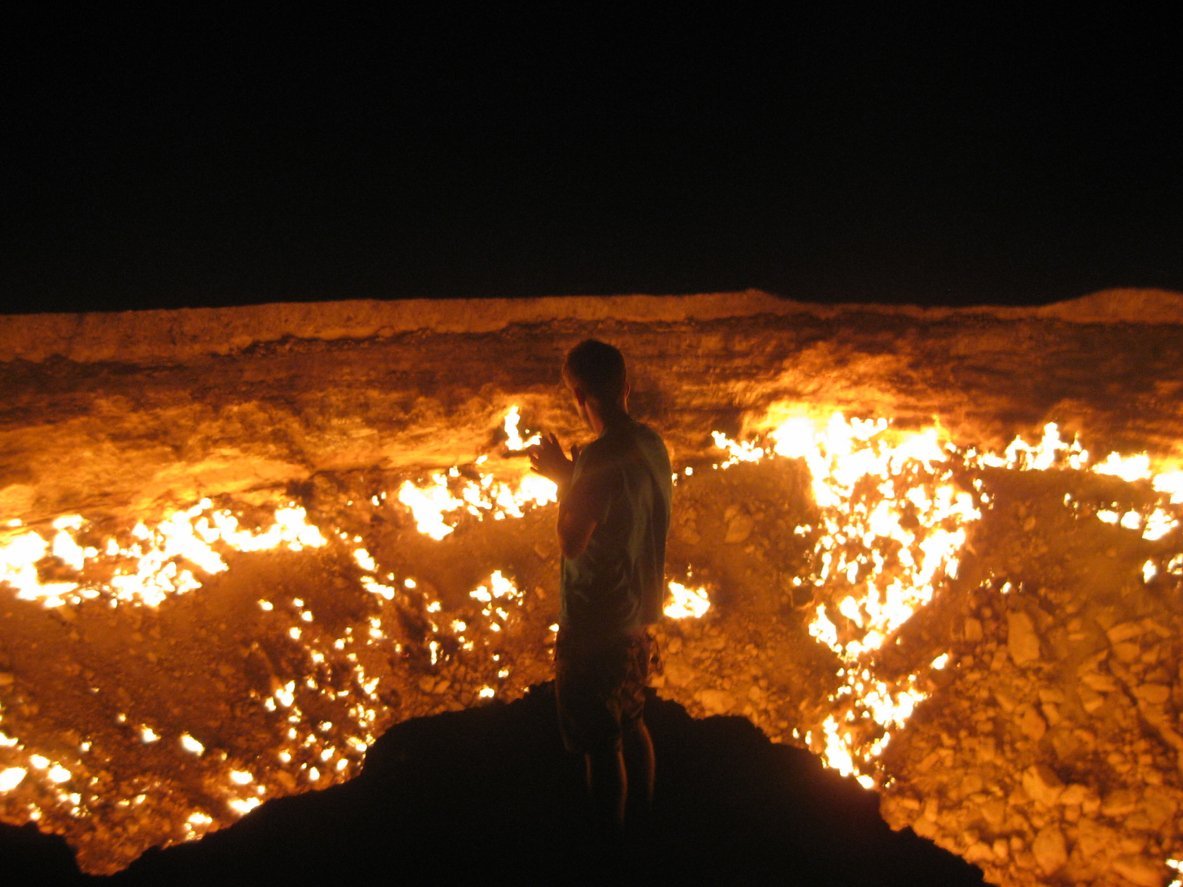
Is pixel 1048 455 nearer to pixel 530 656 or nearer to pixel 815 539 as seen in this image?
pixel 815 539

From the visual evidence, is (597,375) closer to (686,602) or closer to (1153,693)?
(686,602)

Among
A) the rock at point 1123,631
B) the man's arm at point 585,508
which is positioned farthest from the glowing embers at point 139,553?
the rock at point 1123,631

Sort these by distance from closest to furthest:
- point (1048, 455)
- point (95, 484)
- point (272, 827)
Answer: point (272, 827) < point (95, 484) < point (1048, 455)

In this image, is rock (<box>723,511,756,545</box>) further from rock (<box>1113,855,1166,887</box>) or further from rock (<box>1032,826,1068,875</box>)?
rock (<box>1113,855,1166,887</box>)

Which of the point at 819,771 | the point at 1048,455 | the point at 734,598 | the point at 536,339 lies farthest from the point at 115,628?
the point at 1048,455

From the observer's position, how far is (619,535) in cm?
197

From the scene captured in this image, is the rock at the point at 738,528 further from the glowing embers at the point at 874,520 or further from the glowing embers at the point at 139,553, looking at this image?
the glowing embers at the point at 139,553

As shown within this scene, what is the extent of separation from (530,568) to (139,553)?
6.78ft

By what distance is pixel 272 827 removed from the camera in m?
2.61

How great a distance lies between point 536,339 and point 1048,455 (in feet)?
9.37

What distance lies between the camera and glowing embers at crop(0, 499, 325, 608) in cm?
314

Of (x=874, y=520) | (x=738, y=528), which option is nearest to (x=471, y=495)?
(x=738, y=528)

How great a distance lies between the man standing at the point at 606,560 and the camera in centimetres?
194

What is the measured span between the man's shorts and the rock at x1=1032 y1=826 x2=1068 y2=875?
5.67 ft
